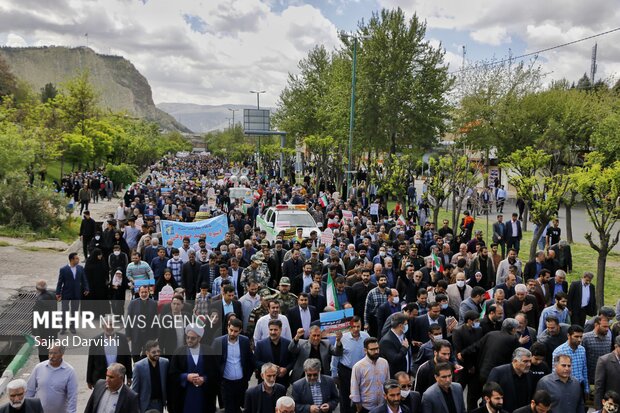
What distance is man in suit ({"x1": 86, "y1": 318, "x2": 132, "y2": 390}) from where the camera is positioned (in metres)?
7.38

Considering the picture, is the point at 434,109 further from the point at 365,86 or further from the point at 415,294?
the point at 415,294

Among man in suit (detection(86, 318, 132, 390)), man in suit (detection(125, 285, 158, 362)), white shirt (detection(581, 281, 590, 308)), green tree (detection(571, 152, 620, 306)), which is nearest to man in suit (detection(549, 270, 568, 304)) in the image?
white shirt (detection(581, 281, 590, 308))

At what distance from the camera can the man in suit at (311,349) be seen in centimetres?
734

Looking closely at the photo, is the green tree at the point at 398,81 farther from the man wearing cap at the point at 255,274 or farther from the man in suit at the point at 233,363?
the man in suit at the point at 233,363

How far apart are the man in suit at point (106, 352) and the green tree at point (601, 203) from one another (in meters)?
9.88

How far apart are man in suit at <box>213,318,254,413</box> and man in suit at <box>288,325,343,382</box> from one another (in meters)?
0.56

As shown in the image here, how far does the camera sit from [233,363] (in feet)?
24.1

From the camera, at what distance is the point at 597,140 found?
98.9 feet

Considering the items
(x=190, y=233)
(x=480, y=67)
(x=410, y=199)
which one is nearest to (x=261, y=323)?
(x=190, y=233)

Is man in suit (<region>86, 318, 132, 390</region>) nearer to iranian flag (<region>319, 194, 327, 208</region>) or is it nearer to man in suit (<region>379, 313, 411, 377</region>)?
man in suit (<region>379, 313, 411, 377</region>)

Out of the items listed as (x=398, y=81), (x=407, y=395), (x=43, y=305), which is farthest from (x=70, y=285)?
(x=398, y=81)

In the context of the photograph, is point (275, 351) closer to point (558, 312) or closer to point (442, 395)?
point (442, 395)

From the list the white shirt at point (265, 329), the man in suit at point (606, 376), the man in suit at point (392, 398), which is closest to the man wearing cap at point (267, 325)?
the white shirt at point (265, 329)

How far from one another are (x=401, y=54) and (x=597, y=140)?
436 inches
